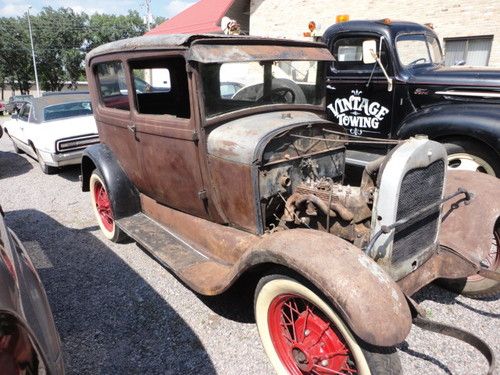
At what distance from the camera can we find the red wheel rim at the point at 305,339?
1982 millimetres

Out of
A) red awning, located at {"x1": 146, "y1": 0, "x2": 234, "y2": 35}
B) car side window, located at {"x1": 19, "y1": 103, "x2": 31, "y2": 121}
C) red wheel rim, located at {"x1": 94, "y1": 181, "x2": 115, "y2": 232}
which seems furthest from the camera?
red awning, located at {"x1": 146, "y1": 0, "x2": 234, "y2": 35}

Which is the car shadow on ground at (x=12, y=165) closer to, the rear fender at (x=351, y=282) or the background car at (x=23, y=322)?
the background car at (x=23, y=322)

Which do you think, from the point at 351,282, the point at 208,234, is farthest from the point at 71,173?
the point at 351,282

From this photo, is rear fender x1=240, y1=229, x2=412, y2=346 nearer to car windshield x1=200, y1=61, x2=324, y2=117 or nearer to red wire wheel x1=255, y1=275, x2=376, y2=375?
red wire wheel x1=255, y1=275, x2=376, y2=375

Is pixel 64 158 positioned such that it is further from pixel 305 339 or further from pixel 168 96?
pixel 305 339

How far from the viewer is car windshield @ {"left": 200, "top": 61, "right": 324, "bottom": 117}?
2.71 m

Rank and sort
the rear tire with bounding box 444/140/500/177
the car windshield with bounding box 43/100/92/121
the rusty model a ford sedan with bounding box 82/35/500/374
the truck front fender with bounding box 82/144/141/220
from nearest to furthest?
the rusty model a ford sedan with bounding box 82/35/500/374, the truck front fender with bounding box 82/144/141/220, the rear tire with bounding box 444/140/500/177, the car windshield with bounding box 43/100/92/121

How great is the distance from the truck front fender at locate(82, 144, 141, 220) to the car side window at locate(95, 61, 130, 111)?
0.51 meters

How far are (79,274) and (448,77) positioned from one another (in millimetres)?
4103

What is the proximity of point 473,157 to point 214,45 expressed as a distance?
2946mm

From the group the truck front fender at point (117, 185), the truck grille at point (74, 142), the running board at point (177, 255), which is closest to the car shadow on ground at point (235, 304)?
the running board at point (177, 255)

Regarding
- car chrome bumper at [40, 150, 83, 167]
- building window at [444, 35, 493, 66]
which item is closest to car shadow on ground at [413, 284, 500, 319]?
car chrome bumper at [40, 150, 83, 167]

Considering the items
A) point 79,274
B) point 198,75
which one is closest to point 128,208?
point 79,274

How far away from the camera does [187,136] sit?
9.07 feet
